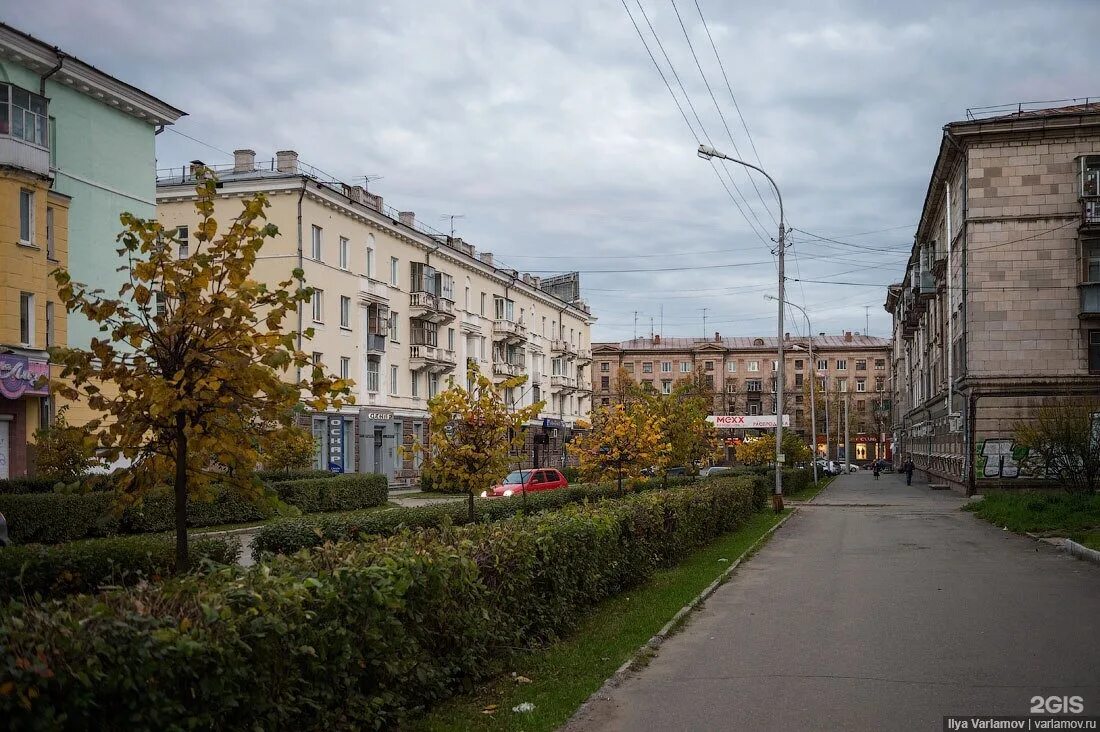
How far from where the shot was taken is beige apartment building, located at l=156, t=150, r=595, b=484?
42969mm

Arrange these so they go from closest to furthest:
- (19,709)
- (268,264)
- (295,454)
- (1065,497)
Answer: (19,709), (1065,497), (295,454), (268,264)

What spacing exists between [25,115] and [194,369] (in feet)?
75.0

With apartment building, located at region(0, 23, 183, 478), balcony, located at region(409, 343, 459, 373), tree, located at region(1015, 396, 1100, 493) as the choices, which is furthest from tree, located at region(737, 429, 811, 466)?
apartment building, located at region(0, 23, 183, 478)

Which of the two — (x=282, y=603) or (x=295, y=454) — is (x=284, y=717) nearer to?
(x=282, y=603)

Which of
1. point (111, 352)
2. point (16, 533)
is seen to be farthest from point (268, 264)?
point (111, 352)

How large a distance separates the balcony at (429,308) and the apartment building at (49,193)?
20.2 m

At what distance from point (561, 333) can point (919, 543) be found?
58.5 m

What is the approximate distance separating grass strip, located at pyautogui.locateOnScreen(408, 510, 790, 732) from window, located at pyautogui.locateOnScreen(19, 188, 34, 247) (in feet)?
68.4

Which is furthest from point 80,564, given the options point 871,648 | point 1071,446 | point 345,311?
point 345,311

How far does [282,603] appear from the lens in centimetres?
549

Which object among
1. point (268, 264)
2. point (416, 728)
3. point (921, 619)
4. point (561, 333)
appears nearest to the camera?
point (416, 728)

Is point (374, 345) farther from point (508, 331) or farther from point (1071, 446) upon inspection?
point (1071, 446)

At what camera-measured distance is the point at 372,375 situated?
160ft

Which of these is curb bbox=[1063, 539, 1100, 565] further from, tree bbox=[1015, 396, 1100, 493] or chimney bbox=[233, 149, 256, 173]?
chimney bbox=[233, 149, 256, 173]
